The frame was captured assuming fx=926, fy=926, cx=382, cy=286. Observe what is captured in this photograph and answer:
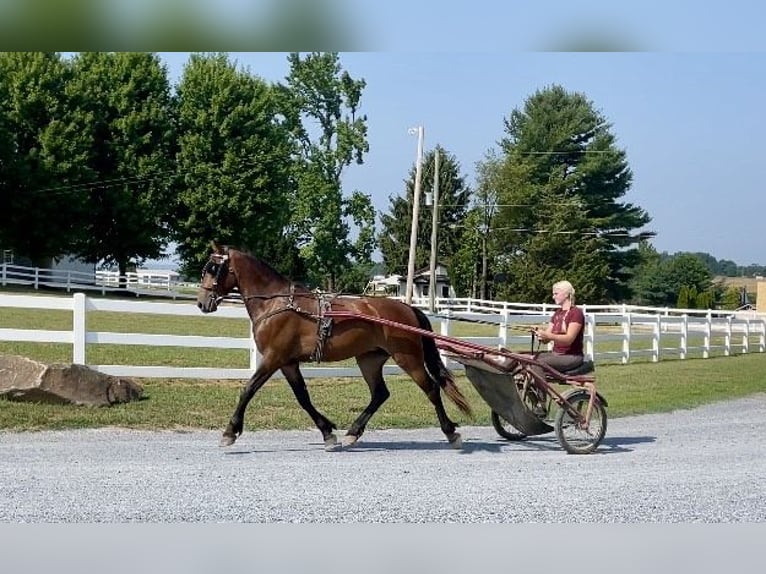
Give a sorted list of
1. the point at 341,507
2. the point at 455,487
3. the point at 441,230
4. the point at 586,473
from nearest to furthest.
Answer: the point at 341,507
the point at 455,487
the point at 586,473
the point at 441,230

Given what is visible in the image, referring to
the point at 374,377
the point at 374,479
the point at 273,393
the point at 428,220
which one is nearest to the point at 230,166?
the point at 428,220

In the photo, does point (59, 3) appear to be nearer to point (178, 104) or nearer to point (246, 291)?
point (246, 291)

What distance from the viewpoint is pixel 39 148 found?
31984mm

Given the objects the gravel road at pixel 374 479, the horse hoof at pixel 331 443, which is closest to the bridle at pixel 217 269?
the gravel road at pixel 374 479

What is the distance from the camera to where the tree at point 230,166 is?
2120 centimetres

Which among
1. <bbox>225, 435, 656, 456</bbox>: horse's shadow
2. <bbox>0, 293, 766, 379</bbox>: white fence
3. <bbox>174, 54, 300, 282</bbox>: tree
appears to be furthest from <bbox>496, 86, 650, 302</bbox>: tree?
<bbox>225, 435, 656, 456</bbox>: horse's shadow

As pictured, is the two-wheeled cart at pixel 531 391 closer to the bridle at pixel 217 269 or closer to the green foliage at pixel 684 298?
the bridle at pixel 217 269

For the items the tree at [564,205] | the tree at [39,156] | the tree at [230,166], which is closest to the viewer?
the tree at [230,166]

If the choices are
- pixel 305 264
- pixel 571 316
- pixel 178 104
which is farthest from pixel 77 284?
pixel 571 316

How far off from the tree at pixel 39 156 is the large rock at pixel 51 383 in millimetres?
22546

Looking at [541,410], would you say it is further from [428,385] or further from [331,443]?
[331,443]

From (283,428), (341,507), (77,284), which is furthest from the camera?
(77,284)

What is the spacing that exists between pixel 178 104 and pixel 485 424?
81.1 feet

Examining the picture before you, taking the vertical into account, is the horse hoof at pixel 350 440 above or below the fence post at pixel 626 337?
below
